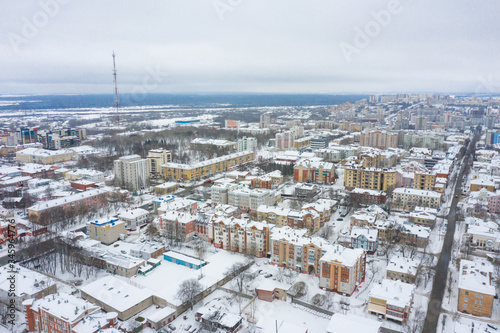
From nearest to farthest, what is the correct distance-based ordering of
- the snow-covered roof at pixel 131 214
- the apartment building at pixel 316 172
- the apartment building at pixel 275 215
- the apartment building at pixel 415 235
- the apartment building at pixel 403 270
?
the apartment building at pixel 403 270 < the apartment building at pixel 415 235 < the apartment building at pixel 275 215 < the snow-covered roof at pixel 131 214 < the apartment building at pixel 316 172

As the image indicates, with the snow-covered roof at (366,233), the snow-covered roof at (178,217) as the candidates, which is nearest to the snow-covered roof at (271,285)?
the snow-covered roof at (366,233)

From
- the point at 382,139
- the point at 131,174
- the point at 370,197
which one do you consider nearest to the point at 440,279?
the point at 370,197

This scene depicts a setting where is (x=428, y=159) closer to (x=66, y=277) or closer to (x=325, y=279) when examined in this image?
(x=325, y=279)

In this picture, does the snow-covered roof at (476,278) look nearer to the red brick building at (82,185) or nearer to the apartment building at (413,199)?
the apartment building at (413,199)

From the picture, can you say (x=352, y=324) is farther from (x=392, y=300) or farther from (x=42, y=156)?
(x=42, y=156)

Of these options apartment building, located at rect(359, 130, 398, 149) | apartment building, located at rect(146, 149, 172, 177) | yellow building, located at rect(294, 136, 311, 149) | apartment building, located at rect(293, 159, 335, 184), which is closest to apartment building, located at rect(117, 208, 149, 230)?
apartment building, located at rect(146, 149, 172, 177)
